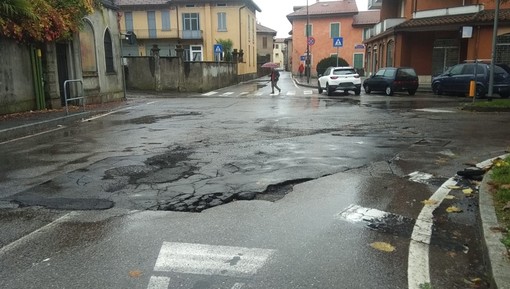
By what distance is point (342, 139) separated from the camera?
32.3ft

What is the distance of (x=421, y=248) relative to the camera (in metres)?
4.02

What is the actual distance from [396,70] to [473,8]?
29.0ft

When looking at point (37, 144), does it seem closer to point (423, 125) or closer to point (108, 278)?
point (108, 278)

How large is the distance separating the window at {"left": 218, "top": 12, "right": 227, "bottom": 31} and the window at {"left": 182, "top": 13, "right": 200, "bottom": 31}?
231 cm

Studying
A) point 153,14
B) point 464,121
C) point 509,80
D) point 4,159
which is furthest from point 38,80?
point 153,14

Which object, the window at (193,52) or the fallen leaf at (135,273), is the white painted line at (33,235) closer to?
the fallen leaf at (135,273)

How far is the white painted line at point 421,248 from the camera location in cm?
345

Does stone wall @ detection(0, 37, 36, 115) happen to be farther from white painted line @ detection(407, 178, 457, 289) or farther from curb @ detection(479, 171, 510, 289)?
curb @ detection(479, 171, 510, 289)

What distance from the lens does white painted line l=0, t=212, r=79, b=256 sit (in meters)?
4.13

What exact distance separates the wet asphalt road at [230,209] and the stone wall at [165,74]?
1903 centimetres

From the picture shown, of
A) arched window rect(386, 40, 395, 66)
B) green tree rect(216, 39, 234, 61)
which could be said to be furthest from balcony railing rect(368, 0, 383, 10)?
green tree rect(216, 39, 234, 61)

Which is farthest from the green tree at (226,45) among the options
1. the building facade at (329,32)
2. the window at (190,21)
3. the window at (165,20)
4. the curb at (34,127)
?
the curb at (34,127)

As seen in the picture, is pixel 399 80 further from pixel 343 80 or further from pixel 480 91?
pixel 480 91

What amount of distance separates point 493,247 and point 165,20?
48795 mm
